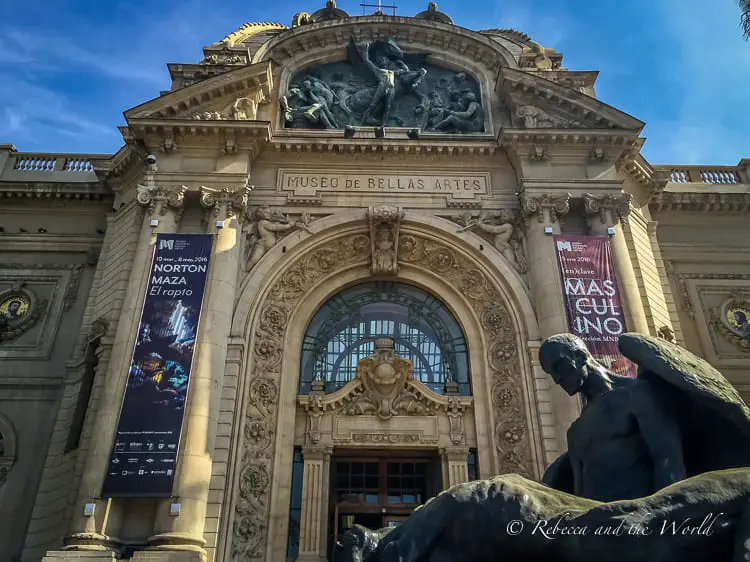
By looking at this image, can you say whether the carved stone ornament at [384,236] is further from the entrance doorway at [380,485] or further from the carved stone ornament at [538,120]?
the entrance doorway at [380,485]

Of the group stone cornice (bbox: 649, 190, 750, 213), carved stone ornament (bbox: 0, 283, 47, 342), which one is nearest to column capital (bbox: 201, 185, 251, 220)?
carved stone ornament (bbox: 0, 283, 47, 342)

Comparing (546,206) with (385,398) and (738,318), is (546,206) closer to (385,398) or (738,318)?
(385,398)

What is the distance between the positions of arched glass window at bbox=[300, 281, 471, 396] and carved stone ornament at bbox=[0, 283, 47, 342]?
30.3 feet

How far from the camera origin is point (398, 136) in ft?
58.7

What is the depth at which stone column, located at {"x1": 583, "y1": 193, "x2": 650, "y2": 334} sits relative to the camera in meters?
14.7

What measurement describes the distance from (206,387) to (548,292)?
9029 mm

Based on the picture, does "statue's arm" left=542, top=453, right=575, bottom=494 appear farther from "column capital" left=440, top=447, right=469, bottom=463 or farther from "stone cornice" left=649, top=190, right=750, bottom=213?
"stone cornice" left=649, top=190, right=750, bottom=213

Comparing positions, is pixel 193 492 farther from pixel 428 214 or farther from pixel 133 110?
pixel 133 110

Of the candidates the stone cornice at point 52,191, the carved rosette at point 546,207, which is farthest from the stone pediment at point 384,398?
the stone cornice at point 52,191

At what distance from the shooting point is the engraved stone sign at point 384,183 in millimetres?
17109

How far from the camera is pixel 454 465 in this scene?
13953mm

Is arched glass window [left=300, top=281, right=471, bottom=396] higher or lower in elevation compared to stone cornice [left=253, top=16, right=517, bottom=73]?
lower

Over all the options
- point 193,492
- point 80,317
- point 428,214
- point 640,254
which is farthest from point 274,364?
point 640,254

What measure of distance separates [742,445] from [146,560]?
36.2 feet
